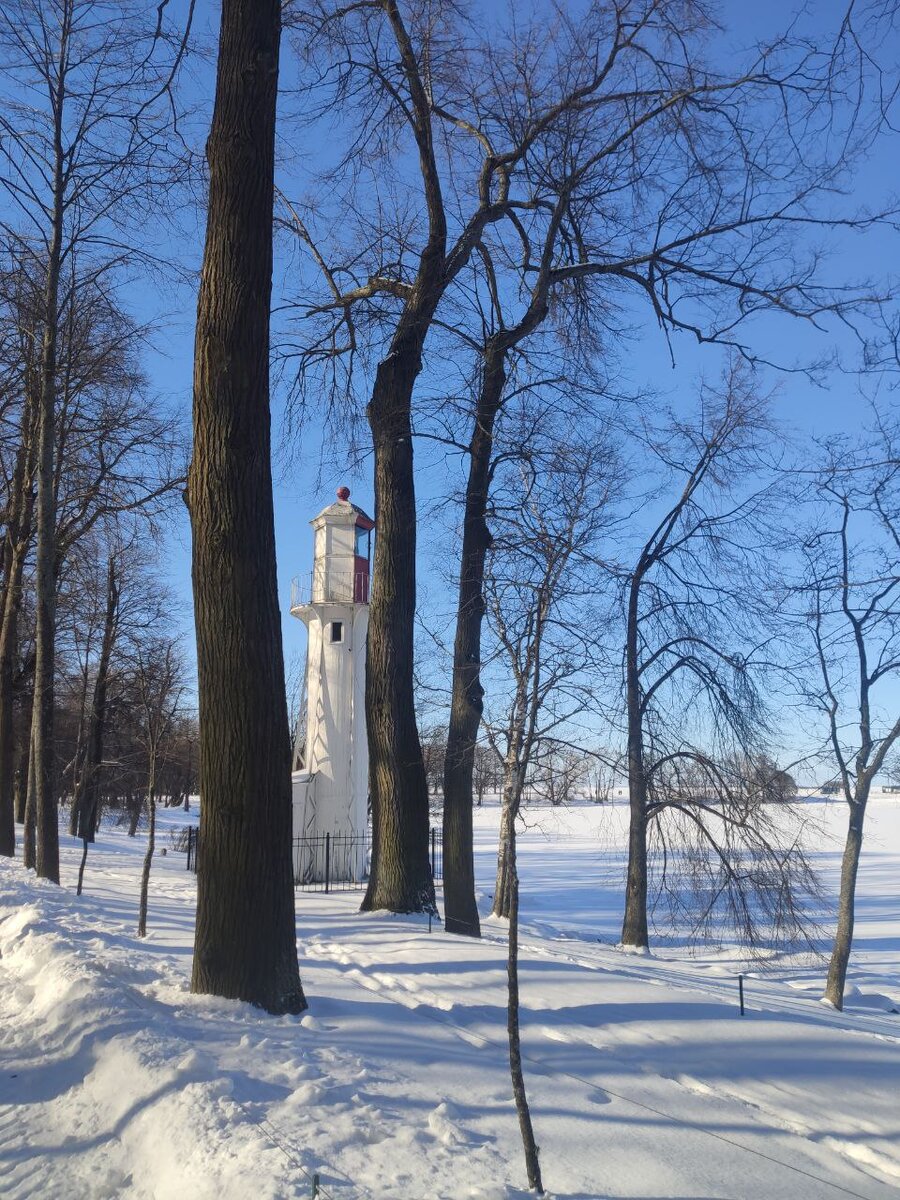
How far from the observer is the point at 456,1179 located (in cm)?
393

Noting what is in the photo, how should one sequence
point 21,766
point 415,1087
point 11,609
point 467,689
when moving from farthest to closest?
point 21,766 < point 11,609 < point 467,689 < point 415,1087

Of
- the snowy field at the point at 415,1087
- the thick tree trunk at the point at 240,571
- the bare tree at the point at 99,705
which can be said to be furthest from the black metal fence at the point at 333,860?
the thick tree trunk at the point at 240,571

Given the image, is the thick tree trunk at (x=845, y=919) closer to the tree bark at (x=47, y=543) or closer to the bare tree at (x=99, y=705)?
the tree bark at (x=47, y=543)

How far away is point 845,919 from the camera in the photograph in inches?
691

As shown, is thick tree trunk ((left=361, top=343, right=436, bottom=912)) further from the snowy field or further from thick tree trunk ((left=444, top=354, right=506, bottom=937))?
the snowy field

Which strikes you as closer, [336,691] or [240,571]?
[240,571]

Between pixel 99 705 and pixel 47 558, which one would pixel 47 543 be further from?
pixel 99 705

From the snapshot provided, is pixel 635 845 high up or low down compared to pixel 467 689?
down

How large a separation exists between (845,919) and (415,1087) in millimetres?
15001

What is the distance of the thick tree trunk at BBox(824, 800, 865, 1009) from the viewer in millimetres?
16766

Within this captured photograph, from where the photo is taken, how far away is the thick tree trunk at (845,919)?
55.0 ft

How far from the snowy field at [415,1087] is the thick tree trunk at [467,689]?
12.6 feet

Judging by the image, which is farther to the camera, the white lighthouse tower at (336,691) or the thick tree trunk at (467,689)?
the white lighthouse tower at (336,691)

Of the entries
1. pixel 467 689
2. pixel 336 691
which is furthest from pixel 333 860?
pixel 467 689
